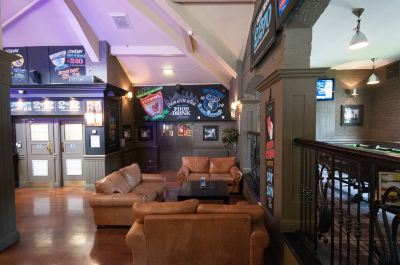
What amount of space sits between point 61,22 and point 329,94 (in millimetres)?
7861

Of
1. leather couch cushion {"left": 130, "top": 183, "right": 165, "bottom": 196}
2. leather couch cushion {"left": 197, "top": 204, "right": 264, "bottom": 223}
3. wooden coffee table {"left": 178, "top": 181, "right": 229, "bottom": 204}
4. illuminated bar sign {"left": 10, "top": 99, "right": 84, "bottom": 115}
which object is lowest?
leather couch cushion {"left": 130, "top": 183, "right": 165, "bottom": 196}

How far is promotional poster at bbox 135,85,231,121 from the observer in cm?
891

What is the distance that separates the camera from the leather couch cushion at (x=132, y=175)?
5.11 m

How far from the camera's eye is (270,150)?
295 centimetres

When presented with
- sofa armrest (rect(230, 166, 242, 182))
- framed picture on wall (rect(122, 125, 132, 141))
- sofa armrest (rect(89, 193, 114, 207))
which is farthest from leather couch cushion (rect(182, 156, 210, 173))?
sofa armrest (rect(89, 193, 114, 207))

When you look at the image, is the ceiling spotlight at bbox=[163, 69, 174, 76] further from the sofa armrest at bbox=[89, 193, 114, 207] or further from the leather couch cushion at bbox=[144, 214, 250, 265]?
the leather couch cushion at bbox=[144, 214, 250, 265]

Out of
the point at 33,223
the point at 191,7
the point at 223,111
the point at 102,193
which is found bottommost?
the point at 33,223

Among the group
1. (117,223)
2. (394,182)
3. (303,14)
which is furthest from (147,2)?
(394,182)

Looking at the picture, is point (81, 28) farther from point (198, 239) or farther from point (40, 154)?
point (198, 239)

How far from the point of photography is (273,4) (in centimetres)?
269

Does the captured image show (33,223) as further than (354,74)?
No

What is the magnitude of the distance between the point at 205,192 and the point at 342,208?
2704 millimetres

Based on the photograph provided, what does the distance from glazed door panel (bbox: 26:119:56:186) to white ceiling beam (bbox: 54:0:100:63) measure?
260 cm

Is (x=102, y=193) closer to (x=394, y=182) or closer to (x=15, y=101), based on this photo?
(x=394, y=182)
